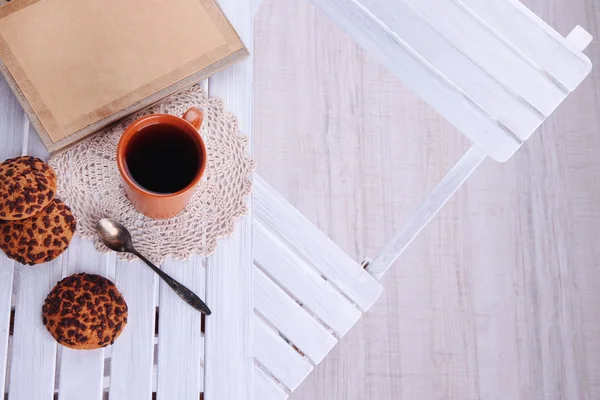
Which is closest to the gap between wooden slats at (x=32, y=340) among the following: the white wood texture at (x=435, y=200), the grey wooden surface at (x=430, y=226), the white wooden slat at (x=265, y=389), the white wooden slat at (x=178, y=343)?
the white wooden slat at (x=178, y=343)

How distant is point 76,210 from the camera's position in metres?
0.61

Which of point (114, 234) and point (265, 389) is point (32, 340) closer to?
point (114, 234)

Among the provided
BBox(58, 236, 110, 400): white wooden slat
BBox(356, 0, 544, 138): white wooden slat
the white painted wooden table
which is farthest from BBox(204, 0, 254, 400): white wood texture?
BBox(356, 0, 544, 138): white wooden slat

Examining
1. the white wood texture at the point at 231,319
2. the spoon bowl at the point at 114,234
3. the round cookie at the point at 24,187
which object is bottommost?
the white wood texture at the point at 231,319

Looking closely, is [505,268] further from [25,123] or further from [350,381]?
[25,123]

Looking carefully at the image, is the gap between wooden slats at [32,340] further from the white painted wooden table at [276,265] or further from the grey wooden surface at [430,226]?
the grey wooden surface at [430,226]

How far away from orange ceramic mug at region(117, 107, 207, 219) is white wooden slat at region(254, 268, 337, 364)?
206mm

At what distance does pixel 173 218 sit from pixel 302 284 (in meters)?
0.21

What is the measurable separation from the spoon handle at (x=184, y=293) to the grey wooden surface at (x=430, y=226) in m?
0.66

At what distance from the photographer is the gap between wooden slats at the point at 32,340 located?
0.58 m

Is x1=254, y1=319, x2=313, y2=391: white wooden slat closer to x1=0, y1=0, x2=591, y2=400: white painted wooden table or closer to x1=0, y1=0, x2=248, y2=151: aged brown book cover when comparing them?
x1=0, y1=0, x2=591, y2=400: white painted wooden table

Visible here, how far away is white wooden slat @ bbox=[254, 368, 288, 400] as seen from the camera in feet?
2.36

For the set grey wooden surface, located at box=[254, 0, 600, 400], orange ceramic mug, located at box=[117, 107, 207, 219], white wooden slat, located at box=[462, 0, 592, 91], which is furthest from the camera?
grey wooden surface, located at box=[254, 0, 600, 400]

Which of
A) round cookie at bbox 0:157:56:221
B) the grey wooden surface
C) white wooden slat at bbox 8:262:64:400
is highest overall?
round cookie at bbox 0:157:56:221
